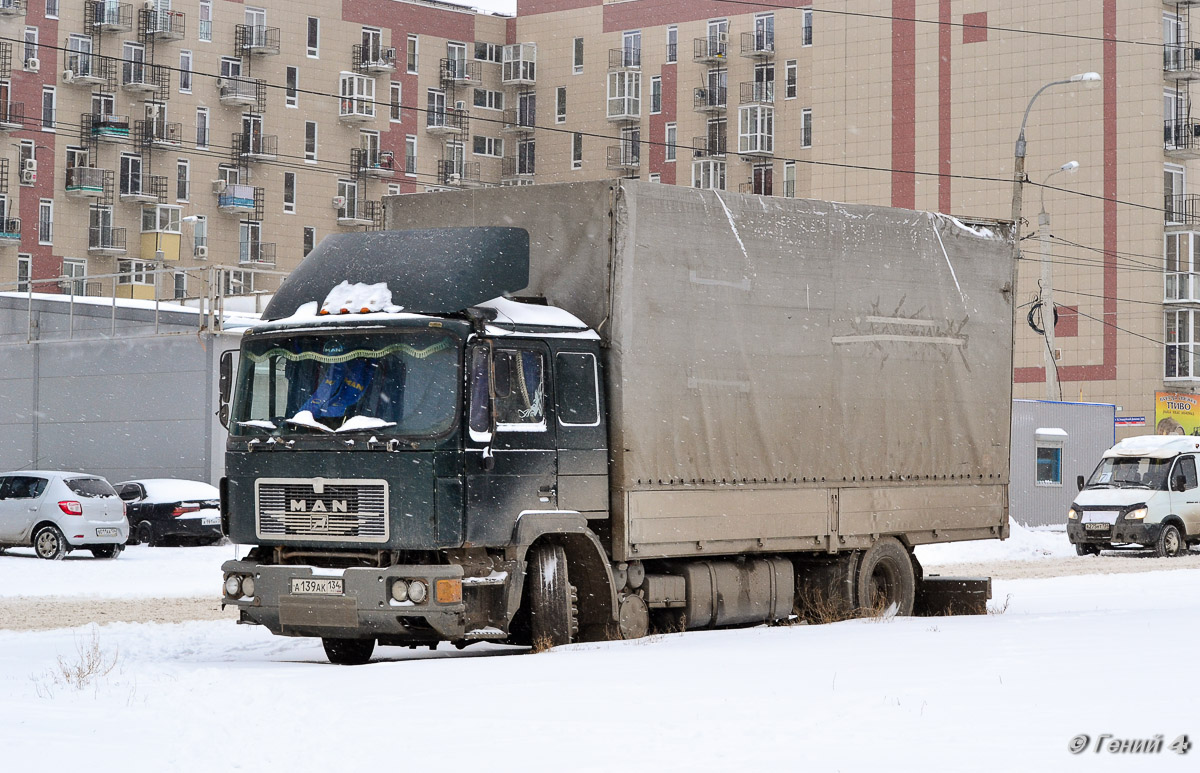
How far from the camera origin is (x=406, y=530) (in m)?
13.1

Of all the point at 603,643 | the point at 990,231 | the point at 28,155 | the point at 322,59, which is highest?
the point at 322,59

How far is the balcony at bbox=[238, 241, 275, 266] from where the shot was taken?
81562 millimetres

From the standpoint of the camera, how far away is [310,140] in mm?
85250

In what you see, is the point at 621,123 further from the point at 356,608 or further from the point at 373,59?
the point at 356,608

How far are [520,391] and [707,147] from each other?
74849 mm

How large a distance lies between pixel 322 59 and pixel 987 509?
2826 inches

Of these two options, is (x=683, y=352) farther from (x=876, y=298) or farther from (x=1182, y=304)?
(x=1182, y=304)

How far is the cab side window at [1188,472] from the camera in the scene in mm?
35000

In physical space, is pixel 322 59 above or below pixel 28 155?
above

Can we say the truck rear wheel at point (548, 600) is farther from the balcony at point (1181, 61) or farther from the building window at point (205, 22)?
the building window at point (205, 22)

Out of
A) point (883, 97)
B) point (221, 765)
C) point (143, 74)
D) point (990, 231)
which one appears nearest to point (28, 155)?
point (143, 74)

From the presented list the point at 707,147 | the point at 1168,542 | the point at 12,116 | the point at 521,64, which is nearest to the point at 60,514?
the point at 1168,542

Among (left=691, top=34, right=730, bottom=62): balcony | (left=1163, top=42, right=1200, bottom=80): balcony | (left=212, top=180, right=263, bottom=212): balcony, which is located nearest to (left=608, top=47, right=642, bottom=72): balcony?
(left=691, top=34, right=730, bottom=62): balcony

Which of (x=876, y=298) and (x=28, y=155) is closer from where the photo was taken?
(x=876, y=298)
